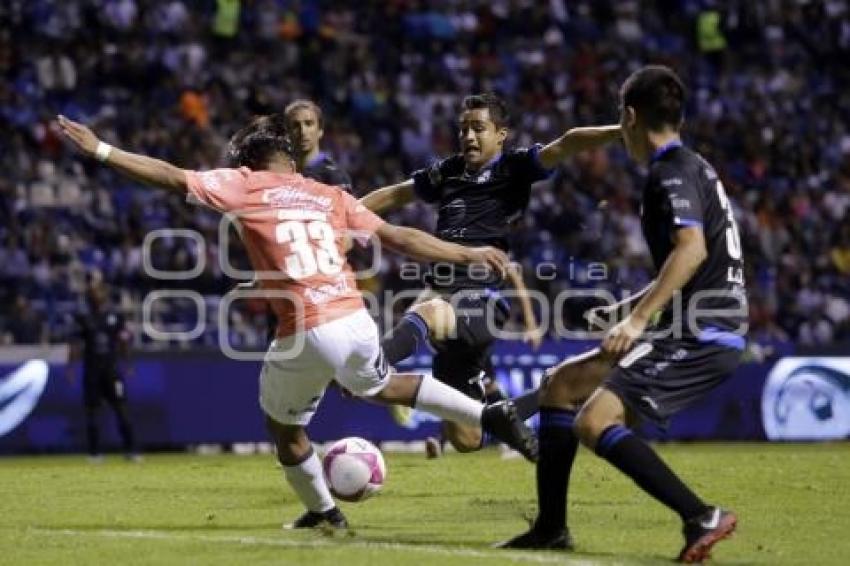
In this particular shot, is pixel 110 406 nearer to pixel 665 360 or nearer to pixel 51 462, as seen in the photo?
pixel 51 462

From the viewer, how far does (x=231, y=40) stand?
30.1 metres

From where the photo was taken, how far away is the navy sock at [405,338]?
1336 cm

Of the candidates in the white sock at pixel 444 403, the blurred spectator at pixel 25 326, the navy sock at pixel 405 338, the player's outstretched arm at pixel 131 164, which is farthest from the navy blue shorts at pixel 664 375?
the blurred spectator at pixel 25 326

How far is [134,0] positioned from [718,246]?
71.7 feet

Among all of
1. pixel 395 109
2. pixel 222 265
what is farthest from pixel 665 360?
pixel 395 109

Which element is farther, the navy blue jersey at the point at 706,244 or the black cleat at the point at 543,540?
the black cleat at the point at 543,540

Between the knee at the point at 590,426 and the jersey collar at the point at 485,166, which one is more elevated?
the jersey collar at the point at 485,166

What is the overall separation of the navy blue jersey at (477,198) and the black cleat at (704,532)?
5.17 m

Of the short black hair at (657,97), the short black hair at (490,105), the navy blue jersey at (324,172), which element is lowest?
the navy blue jersey at (324,172)

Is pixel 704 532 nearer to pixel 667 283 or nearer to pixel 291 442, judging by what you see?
pixel 667 283

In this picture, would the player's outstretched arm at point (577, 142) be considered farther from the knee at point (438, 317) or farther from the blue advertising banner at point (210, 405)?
the blue advertising banner at point (210, 405)

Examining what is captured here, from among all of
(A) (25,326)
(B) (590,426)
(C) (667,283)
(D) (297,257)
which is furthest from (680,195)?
(A) (25,326)

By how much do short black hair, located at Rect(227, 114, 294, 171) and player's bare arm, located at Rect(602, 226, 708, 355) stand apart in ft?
8.88

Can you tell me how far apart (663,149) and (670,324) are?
0.91m
